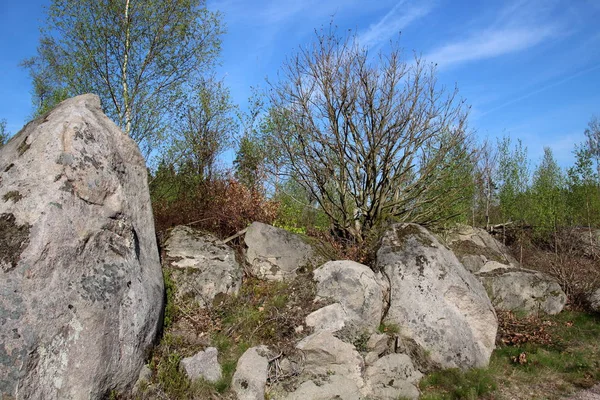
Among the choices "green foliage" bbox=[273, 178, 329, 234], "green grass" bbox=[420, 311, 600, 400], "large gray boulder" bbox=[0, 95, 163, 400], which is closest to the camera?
"large gray boulder" bbox=[0, 95, 163, 400]

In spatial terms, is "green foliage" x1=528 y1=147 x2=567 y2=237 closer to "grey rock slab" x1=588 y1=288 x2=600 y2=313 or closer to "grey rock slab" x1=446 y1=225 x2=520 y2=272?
"grey rock slab" x1=446 y1=225 x2=520 y2=272

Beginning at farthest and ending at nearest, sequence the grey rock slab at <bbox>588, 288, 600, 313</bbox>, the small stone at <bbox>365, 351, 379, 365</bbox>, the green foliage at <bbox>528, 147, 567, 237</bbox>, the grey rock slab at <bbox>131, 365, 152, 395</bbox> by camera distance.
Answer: the green foliage at <bbox>528, 147, 567, 237</bbox>
the grey rock slab at <bbox>588, 288, 600, 313</bbox>
the small stone at <bbox>365, 351, 379, 365</bbox>
the grey rock slab at <bbox>131, 365, 152, 395</bbox>

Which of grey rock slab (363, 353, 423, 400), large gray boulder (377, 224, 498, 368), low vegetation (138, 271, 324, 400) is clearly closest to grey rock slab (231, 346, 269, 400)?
low vegetation (138, 271, 324, 400)

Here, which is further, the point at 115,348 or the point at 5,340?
the point at 115,348

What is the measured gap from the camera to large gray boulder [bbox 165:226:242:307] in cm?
751

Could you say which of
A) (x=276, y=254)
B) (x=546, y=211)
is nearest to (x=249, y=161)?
(x=276, y=254)

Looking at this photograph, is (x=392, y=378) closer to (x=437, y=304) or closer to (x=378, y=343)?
(x=378, y=343)

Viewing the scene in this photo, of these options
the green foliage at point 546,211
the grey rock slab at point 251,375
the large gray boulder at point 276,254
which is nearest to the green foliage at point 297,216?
the large gray boulder at point 276,254

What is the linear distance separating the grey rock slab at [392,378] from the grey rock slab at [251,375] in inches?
56.8

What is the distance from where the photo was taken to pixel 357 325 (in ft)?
23.0

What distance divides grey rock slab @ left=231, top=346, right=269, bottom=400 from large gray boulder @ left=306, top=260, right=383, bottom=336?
3.60 feet

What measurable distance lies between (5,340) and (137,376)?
161 centimetres

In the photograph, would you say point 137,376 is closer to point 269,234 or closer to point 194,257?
point 194,257

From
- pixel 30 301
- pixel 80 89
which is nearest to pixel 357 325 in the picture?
pixel 30 301
